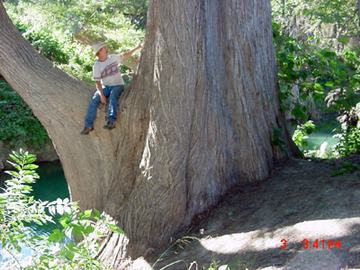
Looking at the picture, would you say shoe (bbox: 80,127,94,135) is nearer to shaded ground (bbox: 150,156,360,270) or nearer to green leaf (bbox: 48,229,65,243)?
shaded ground (bbox: 150,156,360,270)

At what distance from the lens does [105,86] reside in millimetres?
6719

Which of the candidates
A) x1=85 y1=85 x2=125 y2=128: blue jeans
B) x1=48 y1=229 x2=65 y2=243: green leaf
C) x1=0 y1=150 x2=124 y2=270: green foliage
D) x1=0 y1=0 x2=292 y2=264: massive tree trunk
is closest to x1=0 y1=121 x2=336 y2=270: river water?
x1=0 y1=0 x2=292 y2=264: massive tree trunk

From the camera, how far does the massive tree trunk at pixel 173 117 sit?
606 centimetres

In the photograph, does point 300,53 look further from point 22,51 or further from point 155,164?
point 22,51

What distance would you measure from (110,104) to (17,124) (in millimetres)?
11008

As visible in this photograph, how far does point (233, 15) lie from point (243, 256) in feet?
9.44

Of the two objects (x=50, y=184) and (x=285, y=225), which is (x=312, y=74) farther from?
(x=50, y=184)

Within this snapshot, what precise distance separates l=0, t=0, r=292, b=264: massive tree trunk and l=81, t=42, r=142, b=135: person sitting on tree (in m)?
0.13

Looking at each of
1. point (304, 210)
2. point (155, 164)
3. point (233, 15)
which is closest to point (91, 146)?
point (155, 164)

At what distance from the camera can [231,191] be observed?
6.42m

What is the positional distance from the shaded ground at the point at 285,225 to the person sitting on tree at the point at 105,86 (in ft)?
→ 5.55

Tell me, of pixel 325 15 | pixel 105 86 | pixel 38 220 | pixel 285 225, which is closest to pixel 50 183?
pixel 325 15

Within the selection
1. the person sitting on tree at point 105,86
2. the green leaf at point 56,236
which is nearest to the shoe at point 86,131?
the person sitting on tree at point 105,86

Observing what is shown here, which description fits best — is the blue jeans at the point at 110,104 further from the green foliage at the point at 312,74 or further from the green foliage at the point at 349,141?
the green foliage at the point at 349,141
